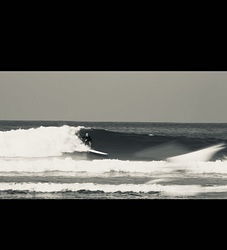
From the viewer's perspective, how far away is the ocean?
520cm

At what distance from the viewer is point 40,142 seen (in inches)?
216

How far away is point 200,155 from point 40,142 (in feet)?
6.66

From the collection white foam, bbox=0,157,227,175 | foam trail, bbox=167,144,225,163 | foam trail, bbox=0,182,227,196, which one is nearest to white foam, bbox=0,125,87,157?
white foam, bbox=0,157,227,175

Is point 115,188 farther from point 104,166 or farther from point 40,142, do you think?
point 40,142

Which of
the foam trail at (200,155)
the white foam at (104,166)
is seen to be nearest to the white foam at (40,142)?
the white foam at (104,166)

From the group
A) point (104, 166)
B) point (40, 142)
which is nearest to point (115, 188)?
point (104, 166)

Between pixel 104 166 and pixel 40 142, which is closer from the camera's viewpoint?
pixel 104 166

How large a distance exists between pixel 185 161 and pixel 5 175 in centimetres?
223

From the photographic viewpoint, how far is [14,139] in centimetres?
536

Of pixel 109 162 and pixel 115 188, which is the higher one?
pixel 109 162

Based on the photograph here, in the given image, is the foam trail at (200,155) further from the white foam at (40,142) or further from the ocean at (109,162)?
the white foam at (40,142)

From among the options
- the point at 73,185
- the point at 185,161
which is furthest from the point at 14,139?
the point at 185,161

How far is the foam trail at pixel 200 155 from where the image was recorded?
5.29 m

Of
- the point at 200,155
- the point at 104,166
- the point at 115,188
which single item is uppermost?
the point at 200,155
